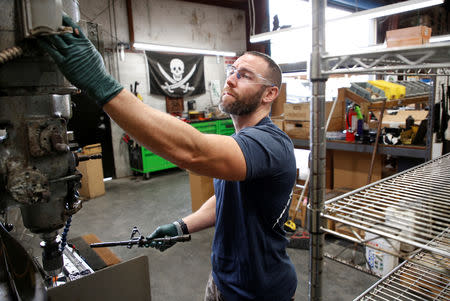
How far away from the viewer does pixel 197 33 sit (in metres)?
6.52

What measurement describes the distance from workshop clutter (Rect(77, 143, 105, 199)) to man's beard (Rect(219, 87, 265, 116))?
3.68 metres

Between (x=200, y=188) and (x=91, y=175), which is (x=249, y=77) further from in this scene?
(x=91, y=175)

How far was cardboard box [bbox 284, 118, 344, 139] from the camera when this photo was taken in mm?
3277

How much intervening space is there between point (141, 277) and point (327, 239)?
98.5 inches

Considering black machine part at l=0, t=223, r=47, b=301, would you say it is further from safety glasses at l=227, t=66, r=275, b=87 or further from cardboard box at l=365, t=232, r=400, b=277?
cardboard box at l=365, t=232, r=400, b=277

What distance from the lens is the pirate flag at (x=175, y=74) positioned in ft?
19.2

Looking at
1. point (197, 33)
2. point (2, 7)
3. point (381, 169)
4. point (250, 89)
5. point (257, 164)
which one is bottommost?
point (381, 169)

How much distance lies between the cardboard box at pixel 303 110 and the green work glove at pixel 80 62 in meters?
2.75

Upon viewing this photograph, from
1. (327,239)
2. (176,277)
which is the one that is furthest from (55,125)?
(327,239)

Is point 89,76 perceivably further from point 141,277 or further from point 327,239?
point 327,239

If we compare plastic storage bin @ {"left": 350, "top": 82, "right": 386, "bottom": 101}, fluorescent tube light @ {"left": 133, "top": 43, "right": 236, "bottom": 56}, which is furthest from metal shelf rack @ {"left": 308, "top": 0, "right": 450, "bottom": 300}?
fluorescent tube light @ {"left": 133, "top": 43, "right": 236, "bottom": 56}

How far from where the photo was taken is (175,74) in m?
6.12

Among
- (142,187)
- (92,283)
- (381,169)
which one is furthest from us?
(142,187)

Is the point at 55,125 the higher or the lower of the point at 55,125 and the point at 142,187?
the higher
